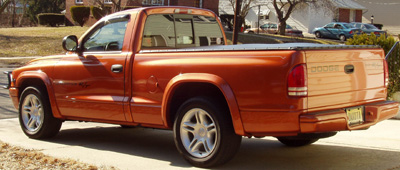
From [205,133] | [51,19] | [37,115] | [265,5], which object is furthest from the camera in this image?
[265,5]

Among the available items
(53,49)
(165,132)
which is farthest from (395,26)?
→ (165,132)

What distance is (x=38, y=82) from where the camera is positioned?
7.99 metres

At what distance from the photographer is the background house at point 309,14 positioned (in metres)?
56.4

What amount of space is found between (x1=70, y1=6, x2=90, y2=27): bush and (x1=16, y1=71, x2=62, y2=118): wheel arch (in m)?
36.9

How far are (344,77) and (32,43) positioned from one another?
96.5ft

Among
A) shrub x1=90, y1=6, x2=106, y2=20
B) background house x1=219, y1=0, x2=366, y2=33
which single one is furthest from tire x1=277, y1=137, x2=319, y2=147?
background house x1=219, y1=0, x2=366, y2=33

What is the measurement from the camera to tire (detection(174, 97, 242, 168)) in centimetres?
579

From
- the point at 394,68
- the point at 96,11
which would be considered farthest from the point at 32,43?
the point at 394,68

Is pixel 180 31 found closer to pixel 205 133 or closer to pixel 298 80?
pixel 205 133

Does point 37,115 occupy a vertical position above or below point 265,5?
below

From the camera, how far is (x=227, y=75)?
570 cm

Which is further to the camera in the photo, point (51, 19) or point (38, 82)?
point (51, 19)

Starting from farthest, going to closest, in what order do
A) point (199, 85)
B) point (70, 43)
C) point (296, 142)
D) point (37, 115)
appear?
point (37, 115) < point (70, 43) < point (296, 142) < point (199, 85)

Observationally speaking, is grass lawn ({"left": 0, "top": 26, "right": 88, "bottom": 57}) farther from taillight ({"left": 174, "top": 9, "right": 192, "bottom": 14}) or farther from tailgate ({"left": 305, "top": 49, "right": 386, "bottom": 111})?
tailgate ({"left": 305, "top": 49, "right": 386, "bottom": 111})
